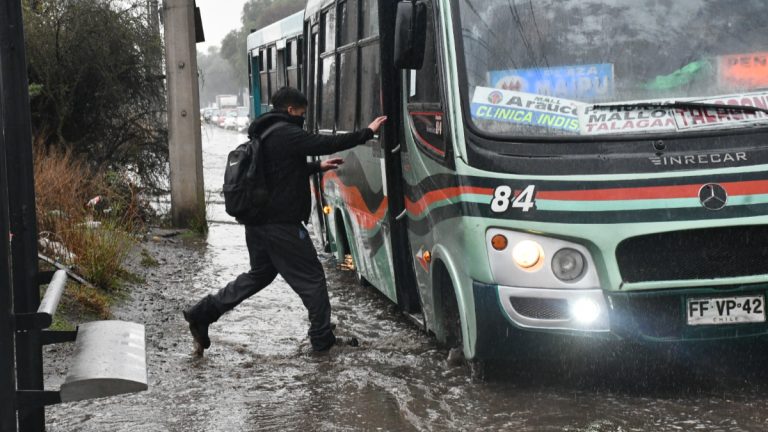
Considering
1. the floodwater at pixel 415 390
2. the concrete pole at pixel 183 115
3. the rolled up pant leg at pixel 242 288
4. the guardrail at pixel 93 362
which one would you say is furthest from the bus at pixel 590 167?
the concrete pole at pixel 183 115

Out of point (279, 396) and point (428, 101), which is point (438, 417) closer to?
point (279, 396)

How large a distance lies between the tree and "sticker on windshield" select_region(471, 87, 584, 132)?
10.0 metres

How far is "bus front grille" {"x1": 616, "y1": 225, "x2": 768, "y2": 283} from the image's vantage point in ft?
20.7

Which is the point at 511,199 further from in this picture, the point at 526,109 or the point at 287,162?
the point at 287,162

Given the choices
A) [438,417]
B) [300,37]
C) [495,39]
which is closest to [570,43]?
[495,39]

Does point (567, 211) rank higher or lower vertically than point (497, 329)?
higher

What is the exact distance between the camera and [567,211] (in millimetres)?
6355

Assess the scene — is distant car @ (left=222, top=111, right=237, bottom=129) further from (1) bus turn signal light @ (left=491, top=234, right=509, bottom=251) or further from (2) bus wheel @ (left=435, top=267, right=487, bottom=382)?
(1) bus turn signal light @ (left=491, top=234, right=509, bottom=251)

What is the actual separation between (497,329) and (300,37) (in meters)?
12.2

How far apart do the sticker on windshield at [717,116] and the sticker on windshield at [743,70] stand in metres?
0.14

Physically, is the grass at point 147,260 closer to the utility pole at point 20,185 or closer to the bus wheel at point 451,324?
the bus wheel at point 451,324

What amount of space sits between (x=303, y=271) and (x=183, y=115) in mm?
7618

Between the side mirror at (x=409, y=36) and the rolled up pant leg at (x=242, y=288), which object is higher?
the side mirror at (x=409, y=36)

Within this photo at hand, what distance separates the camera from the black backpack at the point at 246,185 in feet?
26.0
